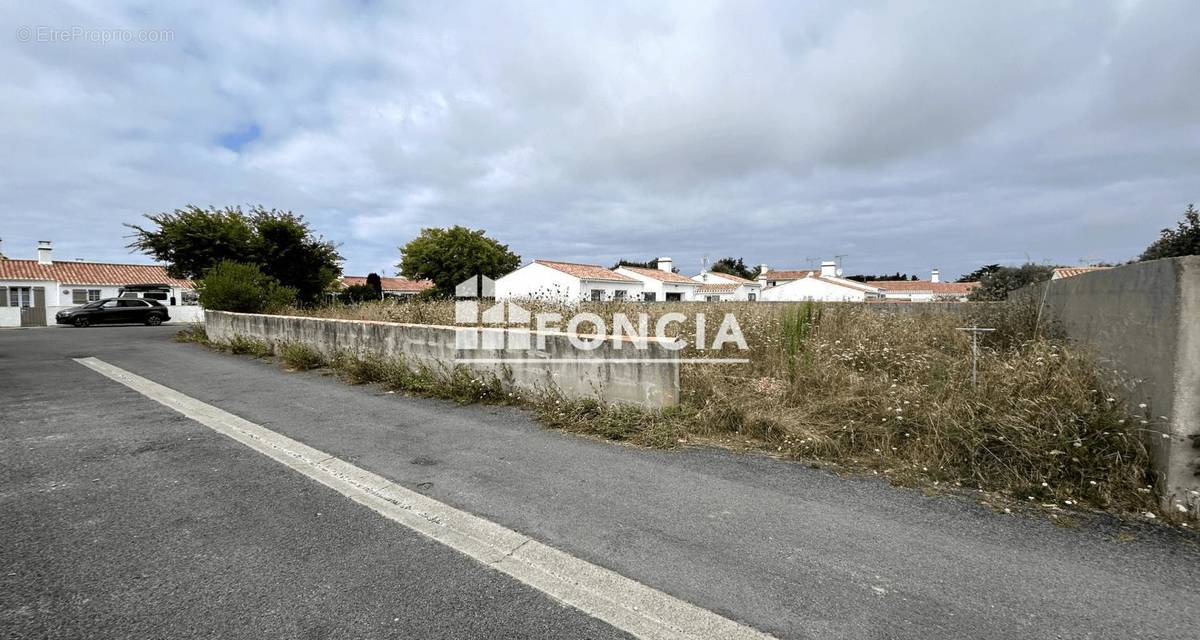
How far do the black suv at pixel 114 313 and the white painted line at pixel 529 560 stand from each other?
2717 cm

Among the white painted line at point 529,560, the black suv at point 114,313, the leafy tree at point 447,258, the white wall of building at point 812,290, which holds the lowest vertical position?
the white painted line at point 529,560

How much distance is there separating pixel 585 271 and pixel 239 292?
24.3m

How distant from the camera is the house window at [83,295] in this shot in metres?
31.9

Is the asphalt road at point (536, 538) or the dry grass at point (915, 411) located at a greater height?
the dry grass at point (915, 411)

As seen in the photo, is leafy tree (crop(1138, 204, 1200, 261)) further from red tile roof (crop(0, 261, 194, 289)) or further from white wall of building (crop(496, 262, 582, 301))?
red tile roof (crop(0, 261, 194, 289))

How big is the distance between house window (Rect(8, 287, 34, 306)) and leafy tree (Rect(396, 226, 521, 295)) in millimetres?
22211

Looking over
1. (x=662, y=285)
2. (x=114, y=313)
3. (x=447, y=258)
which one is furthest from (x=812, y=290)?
(x=114, y=313)

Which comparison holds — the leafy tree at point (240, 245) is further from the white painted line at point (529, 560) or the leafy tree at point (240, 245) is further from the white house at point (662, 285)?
the white house at point (662, 285)

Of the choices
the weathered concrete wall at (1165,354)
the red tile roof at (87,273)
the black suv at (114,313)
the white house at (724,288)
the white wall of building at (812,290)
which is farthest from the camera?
the white house at (724,288)

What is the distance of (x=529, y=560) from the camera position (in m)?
2.46

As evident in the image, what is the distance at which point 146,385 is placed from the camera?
7.21 m

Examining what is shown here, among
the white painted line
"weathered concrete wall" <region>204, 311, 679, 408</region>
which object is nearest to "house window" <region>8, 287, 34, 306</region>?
"weathered concrete wall" <region>204, 311, 679, 408</region>

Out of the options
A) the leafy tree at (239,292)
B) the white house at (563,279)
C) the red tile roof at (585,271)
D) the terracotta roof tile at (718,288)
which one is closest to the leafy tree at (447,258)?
the white house at (563,279)

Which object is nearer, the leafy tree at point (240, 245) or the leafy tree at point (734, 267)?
the leafy tree at point (240, 245)
